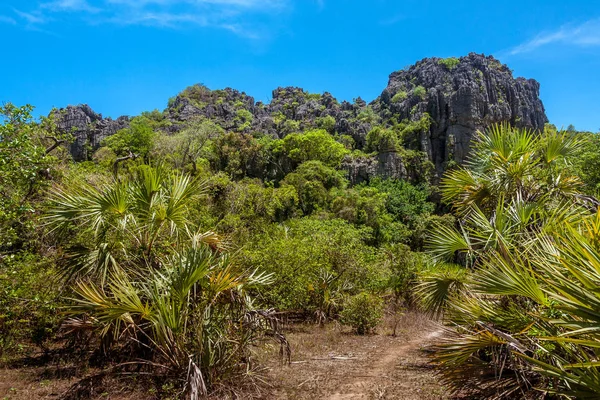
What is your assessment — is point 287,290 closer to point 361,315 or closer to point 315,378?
point 361,315

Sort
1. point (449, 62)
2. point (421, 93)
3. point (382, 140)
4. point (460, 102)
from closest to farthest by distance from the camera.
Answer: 1. point (382, 140)
2. point (460, 102)
3. point (421, 93)
4. point (449, 62)

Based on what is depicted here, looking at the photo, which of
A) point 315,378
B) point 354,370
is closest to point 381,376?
point 354,370

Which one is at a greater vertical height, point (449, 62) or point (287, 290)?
point (449, 62)

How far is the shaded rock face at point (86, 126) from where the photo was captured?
47.0 meters

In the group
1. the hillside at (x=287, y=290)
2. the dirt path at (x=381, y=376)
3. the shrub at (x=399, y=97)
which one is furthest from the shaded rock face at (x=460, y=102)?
the dirt path at (x=381, y=376)

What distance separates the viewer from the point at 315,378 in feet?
23.6

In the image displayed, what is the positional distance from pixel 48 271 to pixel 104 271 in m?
3.51

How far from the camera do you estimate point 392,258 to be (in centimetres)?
1866

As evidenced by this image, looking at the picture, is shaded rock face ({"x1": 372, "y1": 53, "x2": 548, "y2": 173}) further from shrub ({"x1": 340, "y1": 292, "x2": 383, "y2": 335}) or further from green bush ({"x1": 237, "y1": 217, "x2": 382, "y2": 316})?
shrub ({"x1": 340, "y1": 292, "x2": 383, "y2": 335})

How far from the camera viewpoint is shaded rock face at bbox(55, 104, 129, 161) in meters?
47.0

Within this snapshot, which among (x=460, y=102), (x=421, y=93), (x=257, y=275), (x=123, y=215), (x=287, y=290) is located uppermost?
(x=421, y=93)

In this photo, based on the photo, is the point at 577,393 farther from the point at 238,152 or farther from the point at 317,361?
the point at 238,152

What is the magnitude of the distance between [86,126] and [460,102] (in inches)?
1823

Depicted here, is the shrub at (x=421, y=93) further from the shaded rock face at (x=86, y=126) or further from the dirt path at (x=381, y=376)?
the dirt path at (x=381, y=376)
